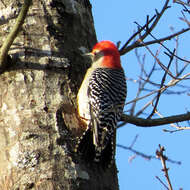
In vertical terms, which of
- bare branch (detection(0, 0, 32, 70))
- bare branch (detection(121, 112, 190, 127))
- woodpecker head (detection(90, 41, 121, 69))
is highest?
woodpecker head (detection(90, 41, 121, 69))

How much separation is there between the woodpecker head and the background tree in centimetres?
36

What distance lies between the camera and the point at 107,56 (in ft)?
17.8

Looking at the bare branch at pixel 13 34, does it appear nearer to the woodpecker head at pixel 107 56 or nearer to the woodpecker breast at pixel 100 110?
the woodpecker breast at pixel 100 110

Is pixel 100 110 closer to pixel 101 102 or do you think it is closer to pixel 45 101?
pixel 101 102

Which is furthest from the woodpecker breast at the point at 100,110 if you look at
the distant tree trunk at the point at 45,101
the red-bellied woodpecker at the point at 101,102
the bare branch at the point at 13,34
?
the bare branch at the point at 13,34

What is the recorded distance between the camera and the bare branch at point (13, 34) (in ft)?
11.5

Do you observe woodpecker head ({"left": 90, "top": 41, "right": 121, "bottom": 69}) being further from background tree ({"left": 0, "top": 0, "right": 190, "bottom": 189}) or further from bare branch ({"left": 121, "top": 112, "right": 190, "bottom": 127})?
bare branch ({"left": 121, "top": 112, "right": 190, "bottom": 127})

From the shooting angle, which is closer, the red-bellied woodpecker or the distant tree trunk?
the distant tree trunk

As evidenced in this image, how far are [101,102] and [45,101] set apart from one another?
1022mm

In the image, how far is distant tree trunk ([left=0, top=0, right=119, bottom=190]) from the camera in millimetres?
3299

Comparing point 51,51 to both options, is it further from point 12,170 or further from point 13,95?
point 12,170

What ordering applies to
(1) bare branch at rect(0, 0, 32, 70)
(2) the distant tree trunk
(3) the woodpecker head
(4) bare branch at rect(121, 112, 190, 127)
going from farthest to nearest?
(3) the woodpecker head → (4) bare branch at rect(121, 112, 190, 127) → (1) bare branch at rect(0, 0, 32, 70) → (2) the distant tree trunk

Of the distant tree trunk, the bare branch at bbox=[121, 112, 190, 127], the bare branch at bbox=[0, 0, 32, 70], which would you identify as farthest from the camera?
the bare branch at bbox=[121, 112, 190, 127]

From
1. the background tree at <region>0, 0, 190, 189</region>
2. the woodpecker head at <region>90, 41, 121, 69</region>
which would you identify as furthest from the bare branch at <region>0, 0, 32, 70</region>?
the woodpecker head at <region>90, 41, 121, 69</region>
